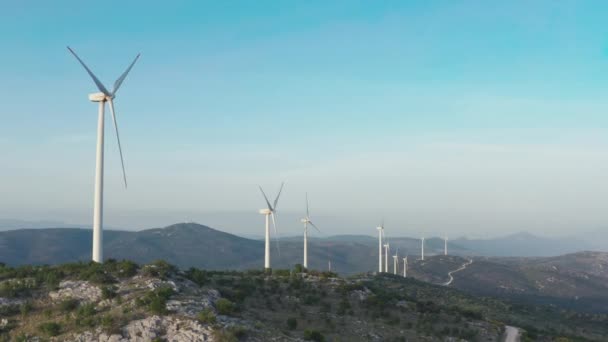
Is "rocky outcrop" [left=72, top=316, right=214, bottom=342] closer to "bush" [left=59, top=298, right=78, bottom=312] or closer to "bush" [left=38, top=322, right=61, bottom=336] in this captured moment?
"bush" [left=38, top=322, right=61, bottom=336]

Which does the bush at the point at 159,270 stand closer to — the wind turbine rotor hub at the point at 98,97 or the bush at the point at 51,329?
the bush at the point at 51,329

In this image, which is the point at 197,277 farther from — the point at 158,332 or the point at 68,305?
the point at 158,332

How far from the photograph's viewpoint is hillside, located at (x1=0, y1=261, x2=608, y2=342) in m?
31.8

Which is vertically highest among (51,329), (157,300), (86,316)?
(157,300)

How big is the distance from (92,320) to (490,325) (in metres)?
36.4

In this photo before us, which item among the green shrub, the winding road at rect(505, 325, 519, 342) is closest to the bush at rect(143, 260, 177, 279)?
the green shrub

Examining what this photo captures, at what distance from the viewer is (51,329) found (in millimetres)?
31656

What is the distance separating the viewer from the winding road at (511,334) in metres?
47.8

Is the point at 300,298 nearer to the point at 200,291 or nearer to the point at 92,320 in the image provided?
the point at 200,291

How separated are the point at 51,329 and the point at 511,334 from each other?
3938cm

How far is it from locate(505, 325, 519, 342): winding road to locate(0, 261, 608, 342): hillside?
856 millimetres

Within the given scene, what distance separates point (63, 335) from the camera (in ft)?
103

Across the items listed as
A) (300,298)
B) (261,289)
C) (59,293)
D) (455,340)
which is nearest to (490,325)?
(455,340)

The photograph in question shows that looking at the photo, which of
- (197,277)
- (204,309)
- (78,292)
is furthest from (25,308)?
(197,277)
